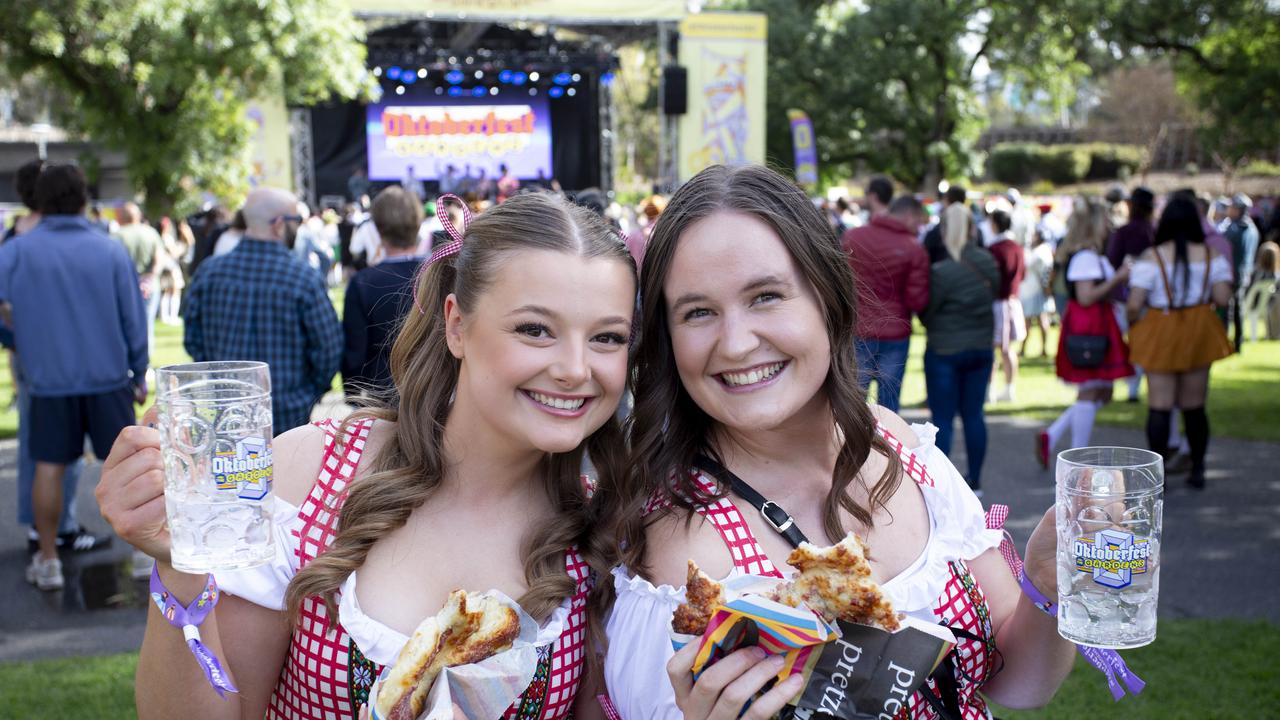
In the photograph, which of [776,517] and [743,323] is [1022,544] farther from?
[743,323]

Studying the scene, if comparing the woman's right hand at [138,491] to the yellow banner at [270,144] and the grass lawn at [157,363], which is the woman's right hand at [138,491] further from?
the yellow banner at [270,144]

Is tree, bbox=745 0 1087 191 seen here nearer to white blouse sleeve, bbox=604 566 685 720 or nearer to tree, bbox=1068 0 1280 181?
tree, bbox=1068 0 1280 181

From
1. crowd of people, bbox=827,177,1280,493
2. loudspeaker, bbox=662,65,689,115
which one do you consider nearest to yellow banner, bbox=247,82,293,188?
loudspeaker, bbox=662,65,689,115

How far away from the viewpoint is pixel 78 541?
6.27m

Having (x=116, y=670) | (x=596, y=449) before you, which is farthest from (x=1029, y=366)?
(x=596, y=449)

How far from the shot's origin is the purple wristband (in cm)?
203

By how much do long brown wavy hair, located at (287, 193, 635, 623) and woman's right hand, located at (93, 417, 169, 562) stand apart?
280 millimetres

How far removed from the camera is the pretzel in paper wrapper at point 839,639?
171 cm

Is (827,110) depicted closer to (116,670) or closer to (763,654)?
(116,670)

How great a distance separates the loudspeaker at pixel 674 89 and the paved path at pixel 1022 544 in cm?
1240

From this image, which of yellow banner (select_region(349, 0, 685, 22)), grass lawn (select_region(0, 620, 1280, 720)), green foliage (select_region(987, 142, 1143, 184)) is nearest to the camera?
grass lawn (select_region(0, 620, 1280, 720))

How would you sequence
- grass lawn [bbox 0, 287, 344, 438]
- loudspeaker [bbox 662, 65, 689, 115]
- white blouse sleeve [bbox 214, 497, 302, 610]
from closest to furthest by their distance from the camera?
1. white blouse sleeve [bbox 214, 497, 302, 610]
2. grass lawn [bbox 0, 287, 344, 438]
3. loudspeaker [bbox 662, 65, 689, 115]

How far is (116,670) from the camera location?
4.61 m

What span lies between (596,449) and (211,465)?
791 millimetres
